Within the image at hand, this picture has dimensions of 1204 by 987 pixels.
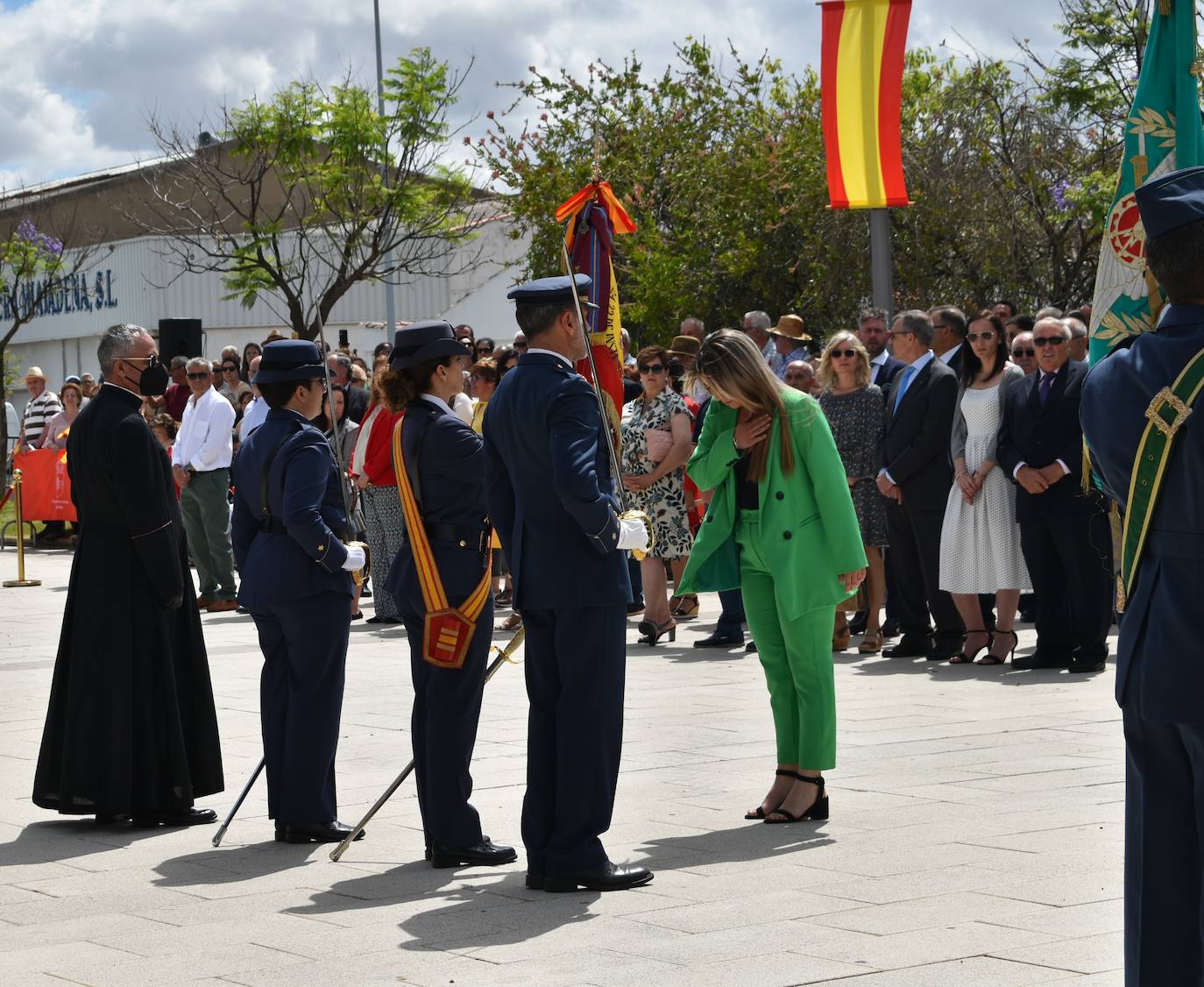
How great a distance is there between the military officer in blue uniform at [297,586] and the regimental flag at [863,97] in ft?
26.6

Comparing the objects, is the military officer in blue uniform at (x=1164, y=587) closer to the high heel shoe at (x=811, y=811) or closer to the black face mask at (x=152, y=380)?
the high heel shoe at (x=811, y=811)

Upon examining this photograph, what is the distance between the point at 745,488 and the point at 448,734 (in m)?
1.67

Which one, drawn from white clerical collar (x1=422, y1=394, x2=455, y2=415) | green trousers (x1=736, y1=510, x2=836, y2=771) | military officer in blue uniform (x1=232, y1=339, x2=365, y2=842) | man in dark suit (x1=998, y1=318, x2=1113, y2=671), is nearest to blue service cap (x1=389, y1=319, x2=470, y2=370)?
white clerical collar (x1=422, y1=394, x2=455, y2=415)

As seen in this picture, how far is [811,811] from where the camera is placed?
724 centimetres

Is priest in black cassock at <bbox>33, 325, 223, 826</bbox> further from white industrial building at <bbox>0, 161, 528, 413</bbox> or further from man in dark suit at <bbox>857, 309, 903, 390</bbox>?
white industrial building at <bbox>0, 161, 528, 413</bbox>

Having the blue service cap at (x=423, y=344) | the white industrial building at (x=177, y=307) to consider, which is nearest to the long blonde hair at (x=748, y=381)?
the blue service cap at (x=423, y=344)

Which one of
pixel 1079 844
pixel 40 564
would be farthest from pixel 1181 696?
pixel 40 564

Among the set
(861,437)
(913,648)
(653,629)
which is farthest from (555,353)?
(653,629)

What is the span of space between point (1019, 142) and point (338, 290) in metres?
11.9

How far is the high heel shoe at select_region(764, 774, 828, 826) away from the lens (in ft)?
23.7

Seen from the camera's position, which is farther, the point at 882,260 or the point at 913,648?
the point at 882,260

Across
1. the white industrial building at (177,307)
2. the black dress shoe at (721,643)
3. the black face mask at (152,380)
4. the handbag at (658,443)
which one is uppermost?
the white industrial building at (177,307)

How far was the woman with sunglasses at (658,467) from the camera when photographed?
1295cm

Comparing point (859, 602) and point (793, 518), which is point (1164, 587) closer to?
point (793, 518)
